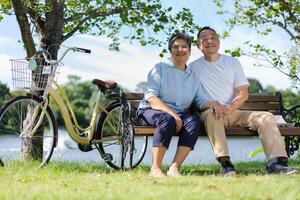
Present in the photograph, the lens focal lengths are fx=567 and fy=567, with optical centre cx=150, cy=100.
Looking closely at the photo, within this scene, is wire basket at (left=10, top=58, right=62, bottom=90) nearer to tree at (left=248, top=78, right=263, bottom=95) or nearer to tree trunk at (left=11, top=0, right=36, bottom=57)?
tree trunk at (left=11, top=0, right=36, bottom=57)

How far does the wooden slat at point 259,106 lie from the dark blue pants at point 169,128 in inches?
62.8

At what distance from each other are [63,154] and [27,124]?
4.06 ft

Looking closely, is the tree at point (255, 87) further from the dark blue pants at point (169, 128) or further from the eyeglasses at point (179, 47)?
the dark blue pants at point (169, 128)

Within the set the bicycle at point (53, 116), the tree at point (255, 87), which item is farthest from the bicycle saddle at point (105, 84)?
the tree at point (255, 87)

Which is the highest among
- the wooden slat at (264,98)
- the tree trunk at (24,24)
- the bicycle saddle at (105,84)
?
the tree trunk at (24,24)

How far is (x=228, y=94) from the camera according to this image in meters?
5.58

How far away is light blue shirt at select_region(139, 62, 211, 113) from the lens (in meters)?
5.30

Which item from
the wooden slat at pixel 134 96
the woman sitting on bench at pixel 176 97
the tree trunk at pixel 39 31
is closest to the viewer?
the woman sitting on bench at pixel 176 97

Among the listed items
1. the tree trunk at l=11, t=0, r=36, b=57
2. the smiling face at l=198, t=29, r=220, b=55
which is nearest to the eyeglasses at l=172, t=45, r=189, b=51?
the smiling face at l=198, t=29, r=220, b=55

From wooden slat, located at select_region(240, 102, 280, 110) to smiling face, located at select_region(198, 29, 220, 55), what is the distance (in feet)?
4.02

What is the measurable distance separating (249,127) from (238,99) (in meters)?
0.29

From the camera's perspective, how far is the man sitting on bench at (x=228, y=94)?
521cm

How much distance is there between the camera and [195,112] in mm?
5520

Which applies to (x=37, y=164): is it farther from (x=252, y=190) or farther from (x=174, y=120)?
(x=252, y=190)
